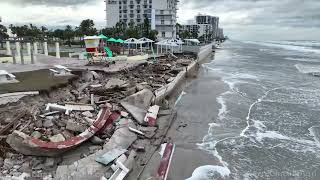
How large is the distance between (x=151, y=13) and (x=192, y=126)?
92.4 m

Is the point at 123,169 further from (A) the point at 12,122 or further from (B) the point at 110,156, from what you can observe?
(A) the point at 12,122

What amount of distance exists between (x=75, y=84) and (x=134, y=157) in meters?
9.92

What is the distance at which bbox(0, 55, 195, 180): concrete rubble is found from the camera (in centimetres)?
1159

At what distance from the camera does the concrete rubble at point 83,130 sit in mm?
11594

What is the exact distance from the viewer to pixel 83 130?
14398mm

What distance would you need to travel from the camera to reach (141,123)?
17.4 m

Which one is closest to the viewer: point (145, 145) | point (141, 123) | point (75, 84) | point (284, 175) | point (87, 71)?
point (284, 175)

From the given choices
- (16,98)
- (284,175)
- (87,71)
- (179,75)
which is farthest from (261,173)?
(179,75)

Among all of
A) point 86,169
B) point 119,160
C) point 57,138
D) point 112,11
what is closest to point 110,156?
point 119,160

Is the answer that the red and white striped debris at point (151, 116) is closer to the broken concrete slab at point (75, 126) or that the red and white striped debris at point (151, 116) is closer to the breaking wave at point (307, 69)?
the broken concrete slab at point (75, 126)

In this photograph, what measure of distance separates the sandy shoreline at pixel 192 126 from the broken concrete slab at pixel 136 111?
1.81 metres

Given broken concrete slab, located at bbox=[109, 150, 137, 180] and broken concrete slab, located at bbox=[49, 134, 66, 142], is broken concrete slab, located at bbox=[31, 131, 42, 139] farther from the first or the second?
broken concrete slab, located at bbox=[109, 150, 137, 180]

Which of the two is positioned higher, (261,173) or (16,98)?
(16,98)

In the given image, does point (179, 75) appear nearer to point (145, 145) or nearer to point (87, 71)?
point (87, 71)
